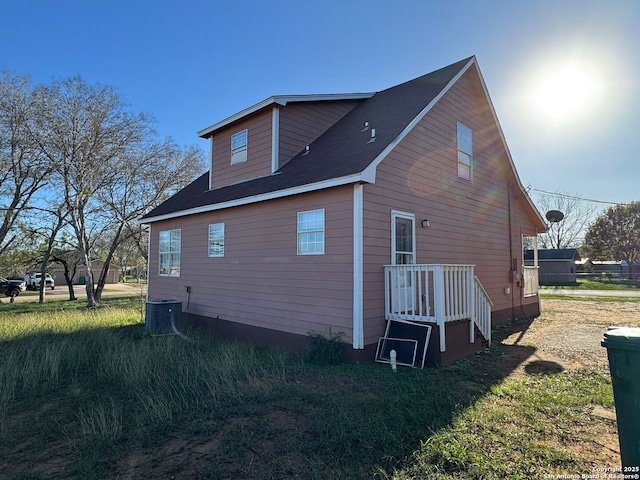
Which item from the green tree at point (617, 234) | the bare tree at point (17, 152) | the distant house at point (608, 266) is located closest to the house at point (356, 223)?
the bare tree at point (17, 152)

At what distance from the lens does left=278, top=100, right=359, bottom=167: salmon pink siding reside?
9234 millimetres

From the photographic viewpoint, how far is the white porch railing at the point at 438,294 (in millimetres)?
5945

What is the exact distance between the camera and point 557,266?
33.8m

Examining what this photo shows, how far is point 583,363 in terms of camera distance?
6.18 meters

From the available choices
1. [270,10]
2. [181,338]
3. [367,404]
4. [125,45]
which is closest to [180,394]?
[367,404]

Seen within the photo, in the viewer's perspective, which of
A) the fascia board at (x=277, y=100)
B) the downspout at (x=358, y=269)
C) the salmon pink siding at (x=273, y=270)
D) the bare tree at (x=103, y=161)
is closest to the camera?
the downspout at (x=358, y=269)

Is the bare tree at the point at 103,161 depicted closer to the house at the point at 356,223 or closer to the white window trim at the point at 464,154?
the house at the point at 356,223

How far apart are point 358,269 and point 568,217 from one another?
155 feet

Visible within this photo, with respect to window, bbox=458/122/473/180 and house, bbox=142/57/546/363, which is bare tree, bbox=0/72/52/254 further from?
window, bbox=458/122/473/180

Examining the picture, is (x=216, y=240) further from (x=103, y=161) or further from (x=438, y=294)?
(x=103, y=161)

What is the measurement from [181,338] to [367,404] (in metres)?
6.05

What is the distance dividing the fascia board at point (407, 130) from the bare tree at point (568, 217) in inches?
1521

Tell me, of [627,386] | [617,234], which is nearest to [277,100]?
[627,386]

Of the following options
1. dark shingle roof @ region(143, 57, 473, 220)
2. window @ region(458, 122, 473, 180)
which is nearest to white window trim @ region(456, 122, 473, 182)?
window @ region(458, 122, 473, 180)
